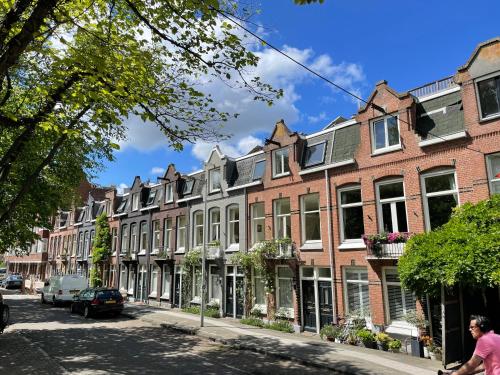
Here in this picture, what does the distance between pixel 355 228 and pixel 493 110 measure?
6.68m

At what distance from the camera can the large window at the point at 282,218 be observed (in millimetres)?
19391

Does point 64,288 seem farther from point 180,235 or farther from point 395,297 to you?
point 395,297

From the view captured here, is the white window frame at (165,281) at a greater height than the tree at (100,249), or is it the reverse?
the tree at (100,249)

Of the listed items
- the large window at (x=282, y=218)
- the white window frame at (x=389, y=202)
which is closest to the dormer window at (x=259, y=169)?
the large window at (x=282, y=218)

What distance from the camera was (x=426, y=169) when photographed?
14.1 m

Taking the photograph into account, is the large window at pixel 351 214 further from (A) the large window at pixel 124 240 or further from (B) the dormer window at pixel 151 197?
(A) the large window at pixel 124 240

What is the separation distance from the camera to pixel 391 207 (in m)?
15.1

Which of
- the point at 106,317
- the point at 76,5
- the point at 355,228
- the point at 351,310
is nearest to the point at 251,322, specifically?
the point at 351,310

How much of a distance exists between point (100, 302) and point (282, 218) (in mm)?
11305

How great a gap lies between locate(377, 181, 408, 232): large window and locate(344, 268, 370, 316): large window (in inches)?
85.7

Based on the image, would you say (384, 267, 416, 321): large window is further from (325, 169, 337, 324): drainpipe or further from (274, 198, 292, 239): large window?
(274, 198, 292, 239): large window

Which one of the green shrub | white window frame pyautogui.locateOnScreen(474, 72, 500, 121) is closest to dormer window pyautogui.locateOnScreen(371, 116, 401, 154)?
white window frame pyautogui.locateOnScreen(474, 72, 500, 121)

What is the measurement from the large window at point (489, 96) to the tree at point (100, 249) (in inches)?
1248

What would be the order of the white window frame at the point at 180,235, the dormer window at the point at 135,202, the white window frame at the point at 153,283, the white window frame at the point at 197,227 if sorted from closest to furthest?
the white window frame at the point at 197,227 → the white window frame at the point at 180,235 → the white window frame at the point at 153,283 → the dormer window at the point at 135,202
